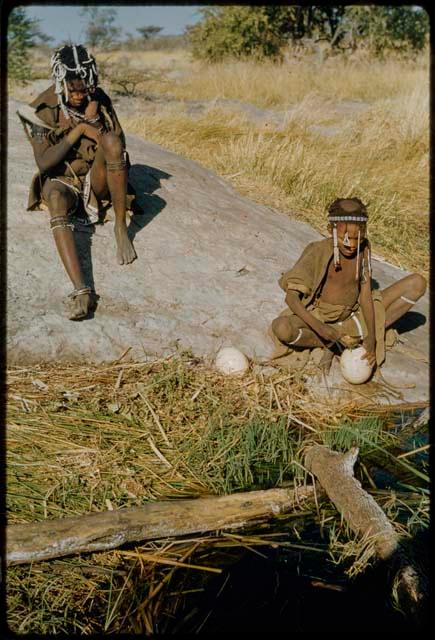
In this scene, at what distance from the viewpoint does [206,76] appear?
15641 mm

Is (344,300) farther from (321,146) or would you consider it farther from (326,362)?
(321,146)

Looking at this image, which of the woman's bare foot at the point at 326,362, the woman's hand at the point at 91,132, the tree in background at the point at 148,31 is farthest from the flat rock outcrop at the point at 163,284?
the tree in background at the point at 148,31

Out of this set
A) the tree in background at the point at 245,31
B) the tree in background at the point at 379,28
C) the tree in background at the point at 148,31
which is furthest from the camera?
the tree in background at the point at 148,31

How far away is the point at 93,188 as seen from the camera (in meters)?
5.78

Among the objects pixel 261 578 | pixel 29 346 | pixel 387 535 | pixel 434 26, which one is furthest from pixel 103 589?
pixel 434 26

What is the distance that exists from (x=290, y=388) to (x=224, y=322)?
81cm

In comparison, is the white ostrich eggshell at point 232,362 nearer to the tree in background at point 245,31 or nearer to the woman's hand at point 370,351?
the woman's hand at point 370,351

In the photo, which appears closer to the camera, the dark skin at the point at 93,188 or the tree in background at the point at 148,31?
the dark skin at the point at 93,188

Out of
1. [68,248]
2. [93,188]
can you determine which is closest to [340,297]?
[68,248]

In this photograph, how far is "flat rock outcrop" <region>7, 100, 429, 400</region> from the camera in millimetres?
5227

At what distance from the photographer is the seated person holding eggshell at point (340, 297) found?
5.05 m

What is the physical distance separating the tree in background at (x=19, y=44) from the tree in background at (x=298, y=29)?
185 inches

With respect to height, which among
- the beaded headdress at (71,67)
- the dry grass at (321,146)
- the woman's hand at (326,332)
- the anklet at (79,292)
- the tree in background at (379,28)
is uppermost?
the beaded headdress at (71,67)

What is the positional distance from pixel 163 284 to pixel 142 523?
2545mm
